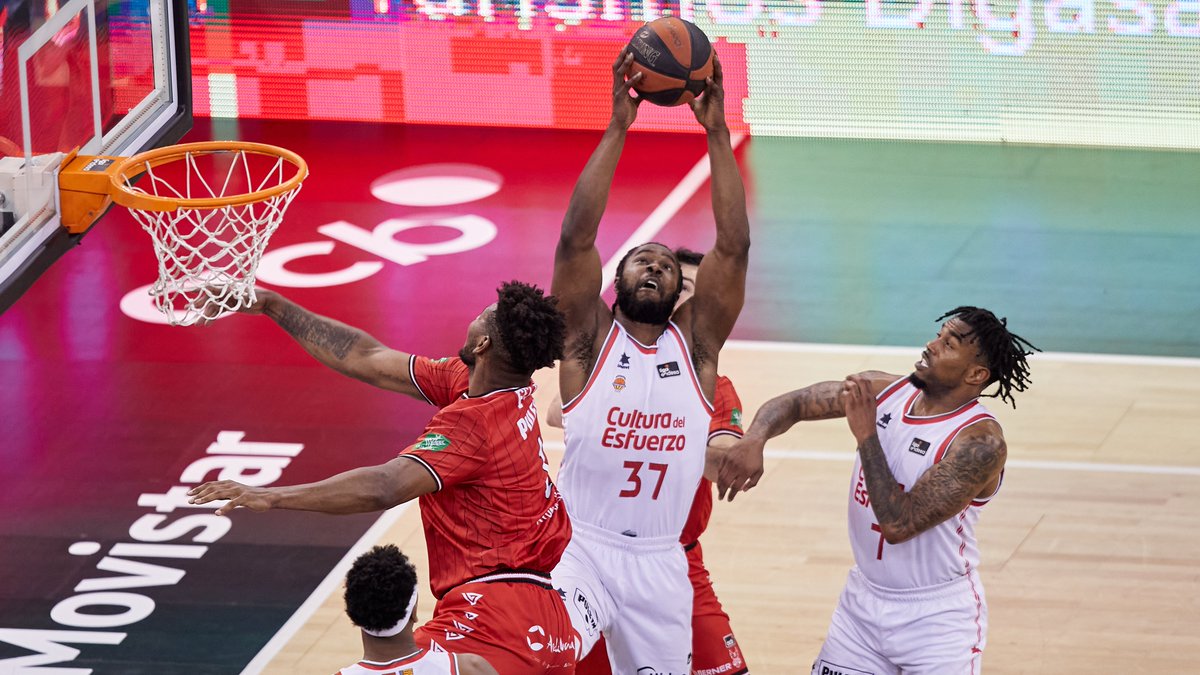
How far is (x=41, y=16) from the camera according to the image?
271 inches

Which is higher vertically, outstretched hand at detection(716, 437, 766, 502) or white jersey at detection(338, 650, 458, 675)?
outstretched hand at detection(716, 437, 766, 502)

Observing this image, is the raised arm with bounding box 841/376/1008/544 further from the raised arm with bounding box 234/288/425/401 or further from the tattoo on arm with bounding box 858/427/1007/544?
the raised arm with bounding box 234/288/425/401

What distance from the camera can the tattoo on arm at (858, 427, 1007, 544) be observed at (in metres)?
5.78

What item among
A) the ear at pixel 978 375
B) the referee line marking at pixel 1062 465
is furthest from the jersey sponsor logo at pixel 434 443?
the referee line marking at pixel 1062 465

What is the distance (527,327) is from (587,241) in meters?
0.63

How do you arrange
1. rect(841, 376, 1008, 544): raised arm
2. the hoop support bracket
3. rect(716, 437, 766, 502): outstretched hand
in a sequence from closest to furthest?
rect(841, 376, 1008, 544): raised arm → rect(716, 437, 766, 502): outstretched hand → the hoop support bracket

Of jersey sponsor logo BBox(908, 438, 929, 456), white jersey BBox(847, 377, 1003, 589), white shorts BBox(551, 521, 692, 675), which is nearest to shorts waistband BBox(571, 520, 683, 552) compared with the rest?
white shorts BBox(551, 521, 692, 675)

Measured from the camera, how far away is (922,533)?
19.4 ft

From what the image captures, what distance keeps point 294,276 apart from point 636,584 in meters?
6.50

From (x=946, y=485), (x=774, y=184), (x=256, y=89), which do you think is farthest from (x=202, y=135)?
(x=946, y=485)

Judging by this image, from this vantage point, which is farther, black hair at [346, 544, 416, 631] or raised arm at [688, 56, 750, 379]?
raised arm at [688, 56, 750, 379]

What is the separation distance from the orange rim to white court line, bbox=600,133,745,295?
5126 millimetres

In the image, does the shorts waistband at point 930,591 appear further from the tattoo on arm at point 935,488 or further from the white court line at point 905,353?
the white court line at point 905,353

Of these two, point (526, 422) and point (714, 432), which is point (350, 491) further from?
point (714, 432)
